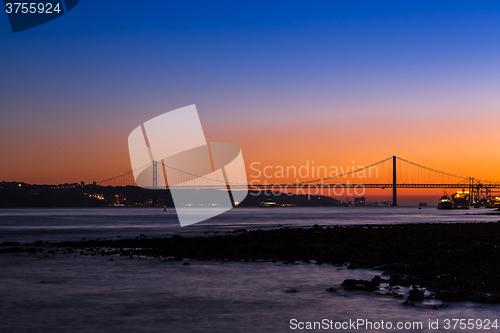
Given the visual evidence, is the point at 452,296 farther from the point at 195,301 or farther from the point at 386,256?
the point at 386,256

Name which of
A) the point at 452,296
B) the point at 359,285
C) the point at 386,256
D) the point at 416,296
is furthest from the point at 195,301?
the point at 386,256

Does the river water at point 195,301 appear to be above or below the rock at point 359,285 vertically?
below

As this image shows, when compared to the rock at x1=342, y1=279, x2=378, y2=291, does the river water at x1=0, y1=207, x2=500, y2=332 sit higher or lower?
lower

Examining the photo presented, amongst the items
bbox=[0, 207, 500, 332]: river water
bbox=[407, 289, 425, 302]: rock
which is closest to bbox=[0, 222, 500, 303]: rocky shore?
bbox=[407, 289, 425, 302]: rock

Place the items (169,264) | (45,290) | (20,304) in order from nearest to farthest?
(20,304), (45,290), (169,264)

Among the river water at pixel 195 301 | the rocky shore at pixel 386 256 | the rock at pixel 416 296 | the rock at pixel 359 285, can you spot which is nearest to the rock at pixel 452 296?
the rocky shore at pixel 386 256

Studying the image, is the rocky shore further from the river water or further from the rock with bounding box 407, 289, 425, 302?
the river water

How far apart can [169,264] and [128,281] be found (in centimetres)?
329

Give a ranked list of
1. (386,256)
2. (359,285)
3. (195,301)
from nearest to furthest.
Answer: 1. (195,301)
2. (359,285)
3. (386,256)

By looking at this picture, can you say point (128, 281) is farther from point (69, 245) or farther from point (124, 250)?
point (69, 245)

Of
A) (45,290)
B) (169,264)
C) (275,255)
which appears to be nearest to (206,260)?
(169,264)

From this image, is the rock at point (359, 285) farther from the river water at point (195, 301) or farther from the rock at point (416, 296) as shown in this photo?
the rock at point (416, 296)

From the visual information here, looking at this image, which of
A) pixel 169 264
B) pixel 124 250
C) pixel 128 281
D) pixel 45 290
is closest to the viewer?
pixel 45 290

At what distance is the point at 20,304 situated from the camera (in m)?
9.36
